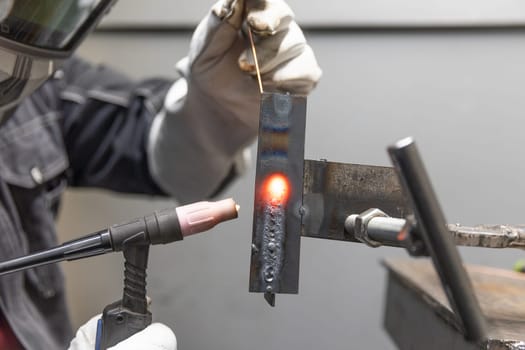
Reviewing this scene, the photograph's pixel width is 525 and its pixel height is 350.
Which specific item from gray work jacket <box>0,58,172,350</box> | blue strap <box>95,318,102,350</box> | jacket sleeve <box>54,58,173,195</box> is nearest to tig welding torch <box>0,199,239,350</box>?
blue strap <box>95,318,102,350</box>

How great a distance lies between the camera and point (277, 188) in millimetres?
372

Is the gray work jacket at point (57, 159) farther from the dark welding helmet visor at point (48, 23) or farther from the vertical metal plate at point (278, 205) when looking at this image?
the vertical metal plate at point (278, 205)

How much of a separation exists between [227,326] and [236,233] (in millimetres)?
153

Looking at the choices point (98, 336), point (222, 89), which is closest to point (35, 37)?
point (222, 89)

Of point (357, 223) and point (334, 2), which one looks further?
point (334, 2)

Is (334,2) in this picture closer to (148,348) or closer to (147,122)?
(147,122)

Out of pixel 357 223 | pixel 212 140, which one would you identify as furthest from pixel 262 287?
pixel 212 140

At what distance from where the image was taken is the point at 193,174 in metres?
0.80

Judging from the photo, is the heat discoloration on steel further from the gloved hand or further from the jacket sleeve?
the jacket sleeve

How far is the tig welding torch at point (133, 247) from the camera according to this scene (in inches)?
14.8

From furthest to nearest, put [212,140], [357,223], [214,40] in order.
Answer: [212,140]
[214,40]
[357,223]

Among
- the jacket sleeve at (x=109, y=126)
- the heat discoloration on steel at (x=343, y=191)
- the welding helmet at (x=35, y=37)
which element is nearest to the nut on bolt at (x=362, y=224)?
the heat discoloration on steel at (x=343, y=191)

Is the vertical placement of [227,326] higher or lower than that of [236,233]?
lower

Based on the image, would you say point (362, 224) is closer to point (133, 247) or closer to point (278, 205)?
point (278, 205)
